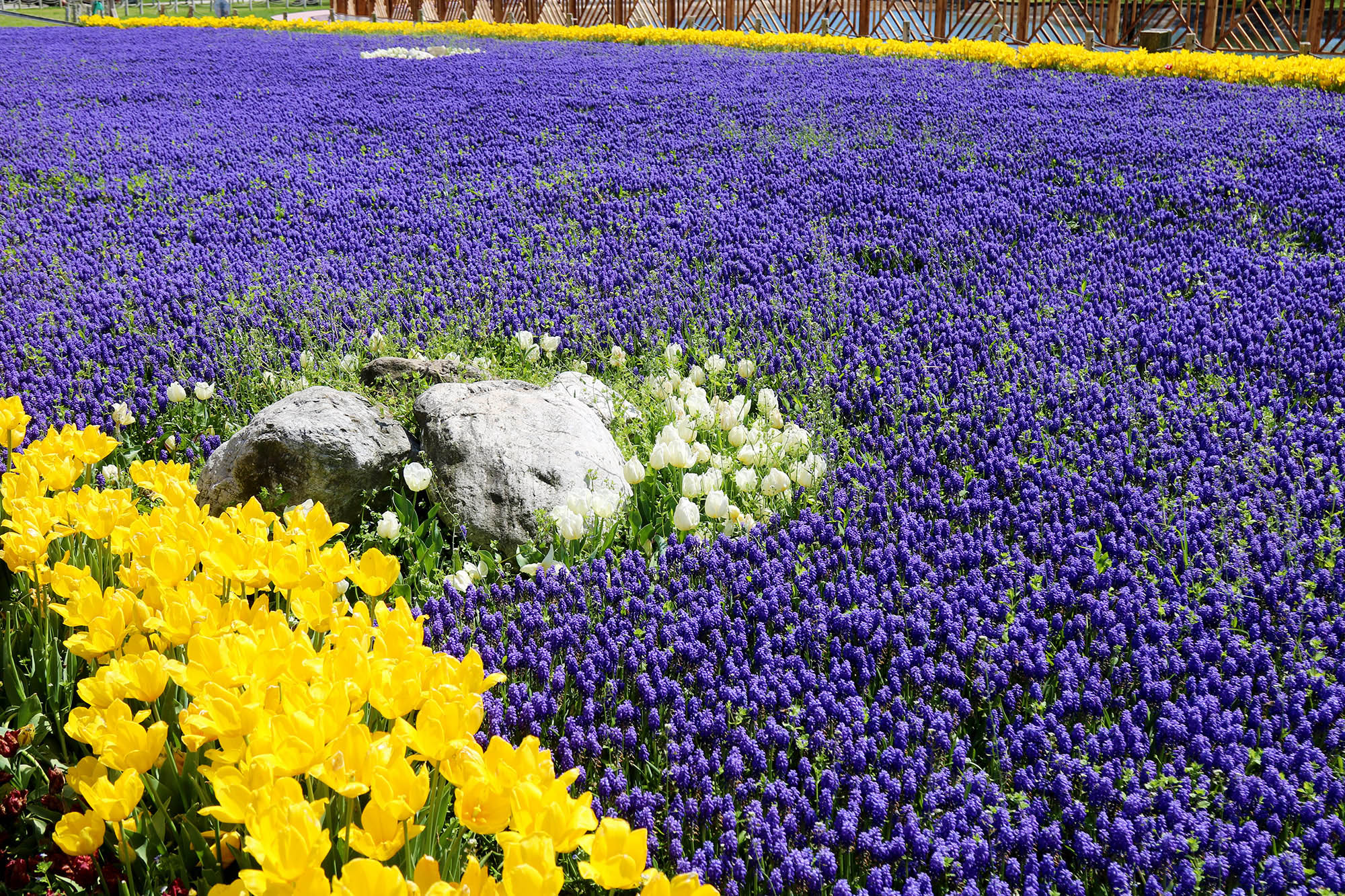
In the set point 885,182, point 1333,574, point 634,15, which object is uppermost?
point 634,15

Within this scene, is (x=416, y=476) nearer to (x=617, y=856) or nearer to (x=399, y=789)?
(x=399, y=789)

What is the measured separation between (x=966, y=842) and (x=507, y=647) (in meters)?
1.40

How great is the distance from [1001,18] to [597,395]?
741 inches

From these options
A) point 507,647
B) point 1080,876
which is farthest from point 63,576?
point 1080,876

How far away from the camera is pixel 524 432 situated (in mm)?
3674

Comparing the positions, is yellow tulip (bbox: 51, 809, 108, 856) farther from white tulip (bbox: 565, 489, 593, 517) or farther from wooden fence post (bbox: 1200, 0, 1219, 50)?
wooden fence post (bbox: 1200, 0, 1219, 50)

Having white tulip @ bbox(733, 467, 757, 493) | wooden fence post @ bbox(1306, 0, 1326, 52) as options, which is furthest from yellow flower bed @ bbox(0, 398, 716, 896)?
wooden fence post @ bbox(1306, 0, 1326, 52)

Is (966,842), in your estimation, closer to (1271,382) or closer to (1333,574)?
(1333,574)

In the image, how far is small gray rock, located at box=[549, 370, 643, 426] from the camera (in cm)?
421

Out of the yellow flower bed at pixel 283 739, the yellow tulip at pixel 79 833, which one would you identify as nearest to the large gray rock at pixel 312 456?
the yellow flower bed at pixel 283 739

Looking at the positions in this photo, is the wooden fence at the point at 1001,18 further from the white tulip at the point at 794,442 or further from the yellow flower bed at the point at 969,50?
the white tulip at the point at 794,442

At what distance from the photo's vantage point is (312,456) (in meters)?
3.57

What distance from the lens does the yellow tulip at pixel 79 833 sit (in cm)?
166

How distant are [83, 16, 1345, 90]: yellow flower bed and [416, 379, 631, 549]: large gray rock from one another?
10339 millimetres
